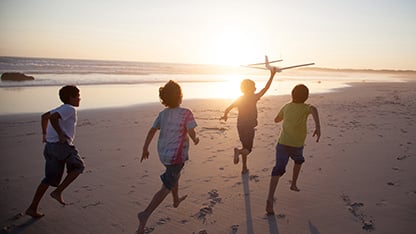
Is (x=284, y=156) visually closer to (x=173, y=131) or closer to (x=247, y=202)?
(x=247, y=202)

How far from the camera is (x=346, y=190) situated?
16.6 ft

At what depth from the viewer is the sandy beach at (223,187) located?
4066 millimetres

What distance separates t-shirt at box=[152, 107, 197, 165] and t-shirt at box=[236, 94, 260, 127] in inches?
80.9

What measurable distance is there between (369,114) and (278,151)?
10321 mm

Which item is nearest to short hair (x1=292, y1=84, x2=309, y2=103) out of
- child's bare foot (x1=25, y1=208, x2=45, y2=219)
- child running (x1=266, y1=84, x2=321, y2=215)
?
child running (x1=266, y1=84, x2=321, y2=215)

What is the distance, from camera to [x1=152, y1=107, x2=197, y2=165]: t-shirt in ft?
11.9

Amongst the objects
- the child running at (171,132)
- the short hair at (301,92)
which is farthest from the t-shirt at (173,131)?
the short hair at (301,92)

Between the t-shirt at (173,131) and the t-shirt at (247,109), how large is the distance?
2.05 meters

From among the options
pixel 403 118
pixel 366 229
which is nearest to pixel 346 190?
pixel 366 229

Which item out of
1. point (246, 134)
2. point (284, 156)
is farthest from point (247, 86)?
point (284, 156)

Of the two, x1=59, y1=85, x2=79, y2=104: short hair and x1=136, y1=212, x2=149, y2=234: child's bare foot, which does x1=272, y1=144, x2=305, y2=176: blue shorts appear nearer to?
x1=136, y1=212, x2=149, y2=234: child's bare foot

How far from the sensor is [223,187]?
5.34 metres

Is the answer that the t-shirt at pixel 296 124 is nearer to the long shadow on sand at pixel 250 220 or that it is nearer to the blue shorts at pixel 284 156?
the blue shorts at pixel 284 156

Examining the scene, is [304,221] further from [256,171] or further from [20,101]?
[20,101]
